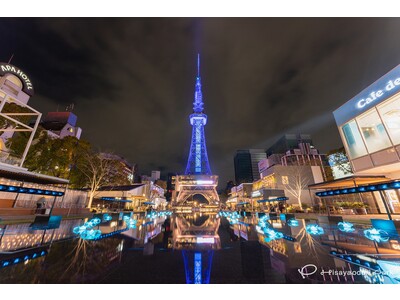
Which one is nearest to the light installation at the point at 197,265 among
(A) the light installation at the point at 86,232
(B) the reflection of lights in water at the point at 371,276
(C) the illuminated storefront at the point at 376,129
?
(B) the reflection of lights in water at the point at 371,276

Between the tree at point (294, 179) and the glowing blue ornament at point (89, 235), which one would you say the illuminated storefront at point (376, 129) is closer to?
the glowing blue ornament at point (89, 235)

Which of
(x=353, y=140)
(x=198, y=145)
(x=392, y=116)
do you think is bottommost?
(x=353, y=140)

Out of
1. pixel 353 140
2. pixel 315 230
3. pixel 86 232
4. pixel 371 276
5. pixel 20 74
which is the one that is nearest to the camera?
pixel 371 276

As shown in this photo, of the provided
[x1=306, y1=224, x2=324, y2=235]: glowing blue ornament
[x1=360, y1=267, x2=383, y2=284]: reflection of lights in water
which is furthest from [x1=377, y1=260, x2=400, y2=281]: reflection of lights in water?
[x1=306, y1=224, x2=324, y2=235]: glowing blue ornament

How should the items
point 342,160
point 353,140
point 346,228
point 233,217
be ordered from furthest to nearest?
point 342,160, point 233,217, point 353,140, point 346,228

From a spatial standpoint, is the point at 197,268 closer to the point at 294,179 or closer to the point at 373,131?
the point at 373,131

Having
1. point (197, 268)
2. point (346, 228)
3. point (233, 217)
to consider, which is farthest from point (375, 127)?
point (197, 268)
